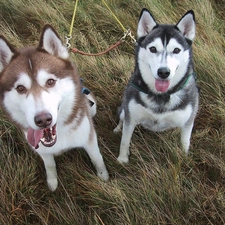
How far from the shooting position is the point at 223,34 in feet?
14.4

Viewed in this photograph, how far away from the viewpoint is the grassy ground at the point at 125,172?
2.23m

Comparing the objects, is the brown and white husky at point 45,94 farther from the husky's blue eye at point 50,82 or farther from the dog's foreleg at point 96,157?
the dog's foreleg at point 96,157

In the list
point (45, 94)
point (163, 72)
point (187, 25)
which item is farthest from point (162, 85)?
point (45, 94)

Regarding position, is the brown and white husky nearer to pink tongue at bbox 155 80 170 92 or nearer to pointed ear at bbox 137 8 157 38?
pink tongue at bbox 155 80 170 92

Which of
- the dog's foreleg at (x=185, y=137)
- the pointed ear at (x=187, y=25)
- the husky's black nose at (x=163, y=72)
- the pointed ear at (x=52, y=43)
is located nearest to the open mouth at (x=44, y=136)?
the pointed ear at (x=52, y=43)

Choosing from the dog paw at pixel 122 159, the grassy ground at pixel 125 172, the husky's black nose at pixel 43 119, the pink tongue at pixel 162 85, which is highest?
the husky's black nose at pixel 43 119

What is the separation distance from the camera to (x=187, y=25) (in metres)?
2.47

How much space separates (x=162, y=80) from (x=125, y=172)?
93 centimetres

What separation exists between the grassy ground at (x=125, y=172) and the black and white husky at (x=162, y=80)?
0.29 metres

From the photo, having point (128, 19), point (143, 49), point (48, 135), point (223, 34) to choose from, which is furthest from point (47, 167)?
point (223, 34)

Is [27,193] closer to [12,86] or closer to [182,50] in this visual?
[12,86]

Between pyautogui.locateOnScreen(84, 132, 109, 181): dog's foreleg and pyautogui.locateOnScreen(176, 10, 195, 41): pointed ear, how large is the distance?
1223mm

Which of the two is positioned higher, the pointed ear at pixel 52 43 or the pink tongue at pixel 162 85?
the pointed ear at pixel 52 43

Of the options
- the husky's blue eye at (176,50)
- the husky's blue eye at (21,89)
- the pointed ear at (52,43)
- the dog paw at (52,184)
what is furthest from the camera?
the dog paw at (52,184)
